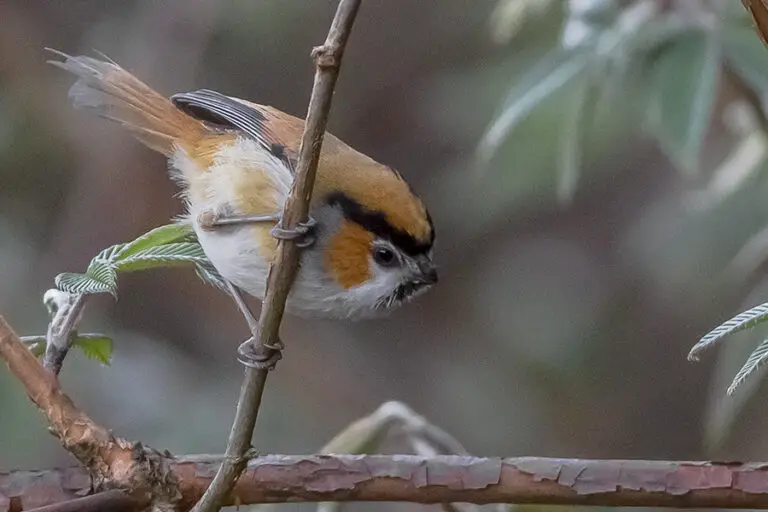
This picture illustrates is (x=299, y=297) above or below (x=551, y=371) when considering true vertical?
above

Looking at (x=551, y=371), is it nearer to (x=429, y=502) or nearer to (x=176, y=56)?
(x=176, y=56)

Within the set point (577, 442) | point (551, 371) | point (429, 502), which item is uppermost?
point (429, 502)

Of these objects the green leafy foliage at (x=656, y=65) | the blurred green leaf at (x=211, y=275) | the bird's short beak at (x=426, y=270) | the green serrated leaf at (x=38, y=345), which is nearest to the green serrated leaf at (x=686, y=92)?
the green leafy foliage at (x=656, y=65)

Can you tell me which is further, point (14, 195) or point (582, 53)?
point (14, 195)

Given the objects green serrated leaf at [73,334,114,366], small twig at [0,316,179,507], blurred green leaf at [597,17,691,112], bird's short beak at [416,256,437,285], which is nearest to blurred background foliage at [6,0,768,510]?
blurred green leaf at [597,17,691,112]

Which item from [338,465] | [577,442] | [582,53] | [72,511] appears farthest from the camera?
[577,442]

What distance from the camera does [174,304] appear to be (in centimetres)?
388

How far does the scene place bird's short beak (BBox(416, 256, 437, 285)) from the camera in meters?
1.61

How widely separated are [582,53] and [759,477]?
899mm

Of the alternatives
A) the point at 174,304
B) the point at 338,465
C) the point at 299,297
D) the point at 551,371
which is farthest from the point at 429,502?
the point at 174,304

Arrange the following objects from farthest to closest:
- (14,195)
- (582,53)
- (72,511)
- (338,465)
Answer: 1. (14,195)
2. (582,53)
3. (338,465)
4. (72,511)

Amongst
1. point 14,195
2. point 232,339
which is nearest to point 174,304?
point 232,339

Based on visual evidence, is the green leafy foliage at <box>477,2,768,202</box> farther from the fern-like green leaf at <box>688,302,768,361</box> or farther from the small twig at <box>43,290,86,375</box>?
the small twig at <box>43,290,86,375</box>

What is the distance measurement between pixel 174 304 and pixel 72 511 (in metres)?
2.93
